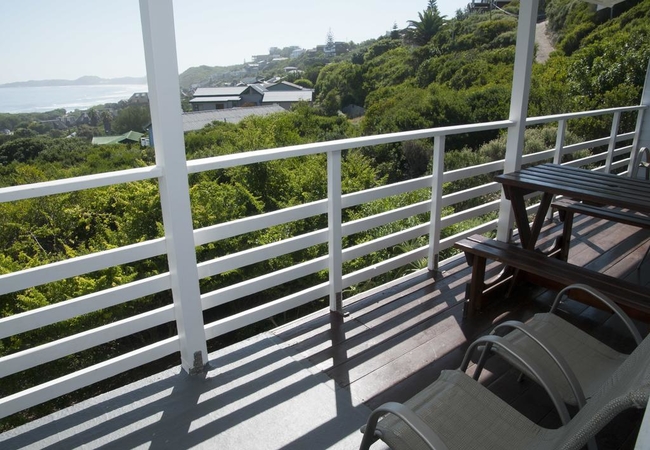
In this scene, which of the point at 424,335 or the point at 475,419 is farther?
the point at 424,335

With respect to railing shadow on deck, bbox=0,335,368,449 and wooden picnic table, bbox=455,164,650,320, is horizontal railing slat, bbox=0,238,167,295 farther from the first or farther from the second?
wooden picnic table, bbox=455,164,650,320

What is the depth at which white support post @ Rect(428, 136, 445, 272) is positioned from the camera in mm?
3232

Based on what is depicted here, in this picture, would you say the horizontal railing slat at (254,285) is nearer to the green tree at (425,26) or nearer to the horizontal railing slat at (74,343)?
the horizontal railing slat at (74,343)

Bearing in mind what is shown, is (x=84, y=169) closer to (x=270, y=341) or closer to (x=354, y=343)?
(x=270, y=341)

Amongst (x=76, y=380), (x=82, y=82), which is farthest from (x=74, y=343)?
(x=82, y=82)

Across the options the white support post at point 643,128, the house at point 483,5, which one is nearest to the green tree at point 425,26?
the house at point 483,5

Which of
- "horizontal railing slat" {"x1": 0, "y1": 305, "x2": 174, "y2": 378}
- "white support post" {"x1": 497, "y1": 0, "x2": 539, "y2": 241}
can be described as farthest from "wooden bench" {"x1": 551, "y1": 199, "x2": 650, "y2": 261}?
"horizontal railing slat" {"x1": 0, "y1": 305, "x2": 174, "y2": 378}

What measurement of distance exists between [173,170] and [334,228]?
1.08 meters

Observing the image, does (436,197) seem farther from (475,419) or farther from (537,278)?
(475,419)

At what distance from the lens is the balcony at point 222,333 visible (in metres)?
1.90

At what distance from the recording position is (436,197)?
11.0 ft

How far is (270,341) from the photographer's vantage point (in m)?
2.60

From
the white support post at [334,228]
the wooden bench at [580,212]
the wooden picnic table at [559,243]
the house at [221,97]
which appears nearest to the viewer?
the wooden picnic table at [559,243]

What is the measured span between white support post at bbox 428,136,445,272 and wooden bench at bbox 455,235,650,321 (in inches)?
19.0
